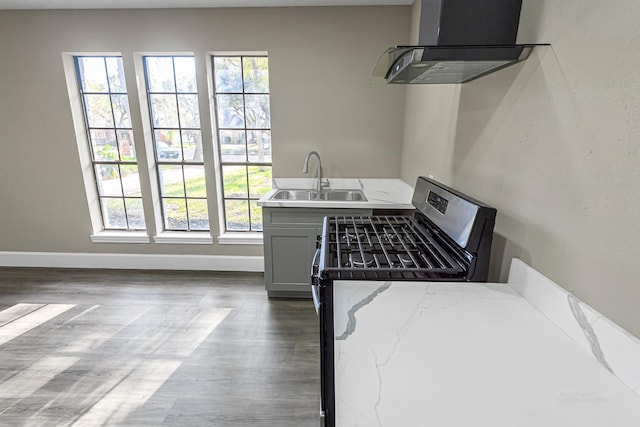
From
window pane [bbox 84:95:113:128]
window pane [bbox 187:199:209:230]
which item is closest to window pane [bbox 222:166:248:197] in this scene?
window pane [bbox 187:199:209:230]

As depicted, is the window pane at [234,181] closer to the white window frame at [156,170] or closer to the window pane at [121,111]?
the white window frame at [156,170]

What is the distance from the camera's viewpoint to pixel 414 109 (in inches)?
102

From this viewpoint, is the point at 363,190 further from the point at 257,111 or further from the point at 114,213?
the point at 114,213

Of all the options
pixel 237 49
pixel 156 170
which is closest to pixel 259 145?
pixel 237 49

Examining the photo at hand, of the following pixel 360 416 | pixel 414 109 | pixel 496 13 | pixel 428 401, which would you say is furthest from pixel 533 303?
pixel 414 109

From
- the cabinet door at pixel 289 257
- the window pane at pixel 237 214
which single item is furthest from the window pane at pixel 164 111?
the cabinet door at pixel 289 257

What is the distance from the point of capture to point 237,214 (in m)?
3.33

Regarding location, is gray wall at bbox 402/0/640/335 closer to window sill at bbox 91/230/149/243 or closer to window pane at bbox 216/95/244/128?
window pane at bbox 216/95/244/128

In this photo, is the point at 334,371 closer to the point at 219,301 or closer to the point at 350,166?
the point at 219,301

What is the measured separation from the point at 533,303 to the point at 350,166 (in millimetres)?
2276

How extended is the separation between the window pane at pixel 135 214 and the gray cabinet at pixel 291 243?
167cm

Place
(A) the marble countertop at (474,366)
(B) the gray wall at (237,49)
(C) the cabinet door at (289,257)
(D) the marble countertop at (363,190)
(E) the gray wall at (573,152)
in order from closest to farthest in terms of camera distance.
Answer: (A) the marble countertop at (474,366) < (E) the gray wall at (573,152) < (D) the marble countertop at (363,190) < (C) the cabinet door at (289,257) < (B) the gray wall at (237,49)

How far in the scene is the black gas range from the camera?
3.48 ft

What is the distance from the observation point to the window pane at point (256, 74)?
296 centimetres
